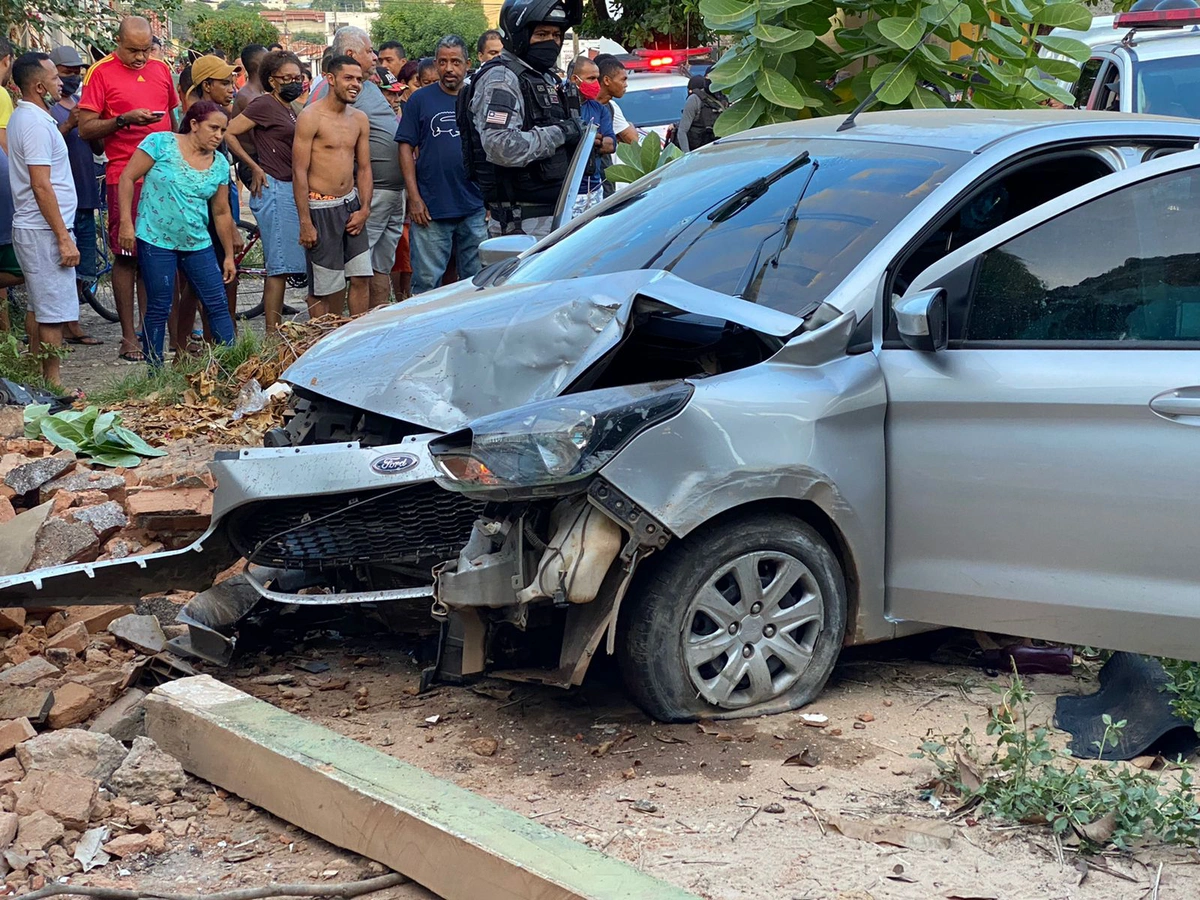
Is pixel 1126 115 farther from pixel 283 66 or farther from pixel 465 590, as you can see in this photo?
pixel 283 66

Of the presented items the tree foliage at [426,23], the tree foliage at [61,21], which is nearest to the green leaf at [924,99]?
the tree foliage at [61,21]

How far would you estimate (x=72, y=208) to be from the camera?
8719 millimetres

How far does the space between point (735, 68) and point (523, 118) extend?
1.56 meters

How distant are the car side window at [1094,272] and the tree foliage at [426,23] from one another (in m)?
65.3

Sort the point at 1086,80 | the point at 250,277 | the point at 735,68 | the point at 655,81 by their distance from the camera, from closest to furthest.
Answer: the point at 735,68 < the point at 1086,80 < the point at 250,277 < the point at 655,81

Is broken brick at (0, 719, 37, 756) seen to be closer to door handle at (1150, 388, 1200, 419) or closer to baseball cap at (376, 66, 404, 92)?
door handle at (1150, 388, 1200, 419)

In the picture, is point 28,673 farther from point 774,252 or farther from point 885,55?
point 885,55

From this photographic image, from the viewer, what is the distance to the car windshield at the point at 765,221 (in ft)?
13.8

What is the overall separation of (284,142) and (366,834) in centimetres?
708

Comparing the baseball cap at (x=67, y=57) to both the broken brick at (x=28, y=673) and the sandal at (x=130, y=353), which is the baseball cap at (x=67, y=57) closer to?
the sandal at (x=130, y=353)

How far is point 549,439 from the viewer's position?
365 centimetres

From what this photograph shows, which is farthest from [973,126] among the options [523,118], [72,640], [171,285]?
[171,285]

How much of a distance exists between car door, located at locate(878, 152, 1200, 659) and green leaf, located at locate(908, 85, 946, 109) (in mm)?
2377

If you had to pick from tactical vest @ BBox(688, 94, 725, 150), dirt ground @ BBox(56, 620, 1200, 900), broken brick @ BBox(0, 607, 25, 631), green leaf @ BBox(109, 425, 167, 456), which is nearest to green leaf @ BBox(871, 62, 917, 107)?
dirt ground @ BBox(56, 620, 1200, 900)
